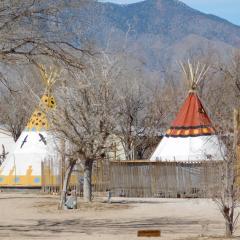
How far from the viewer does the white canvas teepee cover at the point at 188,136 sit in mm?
35562

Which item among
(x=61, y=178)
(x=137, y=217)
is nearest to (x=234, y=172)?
(x=137, y=217)

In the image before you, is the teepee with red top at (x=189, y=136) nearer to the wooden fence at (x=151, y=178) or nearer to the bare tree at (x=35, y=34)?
the wooden fence at (x=151, y=178)

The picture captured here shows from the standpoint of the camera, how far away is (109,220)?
22.1m

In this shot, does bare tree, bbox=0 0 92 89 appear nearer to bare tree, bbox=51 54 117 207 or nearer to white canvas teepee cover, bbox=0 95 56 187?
bare tree, bbox=51 54 117 207

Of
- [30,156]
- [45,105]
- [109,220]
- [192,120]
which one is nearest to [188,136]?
[192,120]

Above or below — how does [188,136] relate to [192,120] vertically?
below

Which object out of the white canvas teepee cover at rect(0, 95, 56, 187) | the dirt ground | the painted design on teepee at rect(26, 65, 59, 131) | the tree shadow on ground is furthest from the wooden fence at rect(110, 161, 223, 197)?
the tree shadow on ground

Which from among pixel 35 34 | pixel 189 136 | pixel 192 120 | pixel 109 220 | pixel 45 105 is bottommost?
pixel 109 220

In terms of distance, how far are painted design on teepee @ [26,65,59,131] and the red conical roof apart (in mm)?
6467

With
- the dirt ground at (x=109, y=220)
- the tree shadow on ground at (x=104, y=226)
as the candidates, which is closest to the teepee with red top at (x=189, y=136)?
the dirt ground at (x=109, y=220)

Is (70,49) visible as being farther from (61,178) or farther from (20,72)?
(61,178)

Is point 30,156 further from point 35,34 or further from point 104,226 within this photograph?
point 35,34

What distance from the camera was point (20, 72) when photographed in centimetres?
1791

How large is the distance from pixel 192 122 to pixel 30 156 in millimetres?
8648
